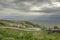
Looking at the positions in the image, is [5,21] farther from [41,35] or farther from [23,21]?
[41,35]

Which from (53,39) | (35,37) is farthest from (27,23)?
(35,37)

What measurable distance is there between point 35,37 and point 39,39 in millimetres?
578

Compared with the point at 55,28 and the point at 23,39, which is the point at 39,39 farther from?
the point at 55,28

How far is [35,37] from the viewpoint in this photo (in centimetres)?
2044

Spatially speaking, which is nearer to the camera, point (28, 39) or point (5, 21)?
point (28, 39)

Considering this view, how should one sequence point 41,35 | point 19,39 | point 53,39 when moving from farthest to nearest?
point 53,39
point 41,35
point 19,39

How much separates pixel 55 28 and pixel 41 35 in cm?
1685

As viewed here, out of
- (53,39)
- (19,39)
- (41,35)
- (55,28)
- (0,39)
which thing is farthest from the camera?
(55,28)

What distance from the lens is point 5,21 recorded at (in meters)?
38.6

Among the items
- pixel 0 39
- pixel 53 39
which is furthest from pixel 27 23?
pixel 0 39

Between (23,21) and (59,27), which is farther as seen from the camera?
(23,21)

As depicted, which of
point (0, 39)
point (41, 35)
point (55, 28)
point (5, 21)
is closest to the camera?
point (0, 39)

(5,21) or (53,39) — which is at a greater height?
(5,21)

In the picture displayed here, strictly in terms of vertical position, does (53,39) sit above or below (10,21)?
below
